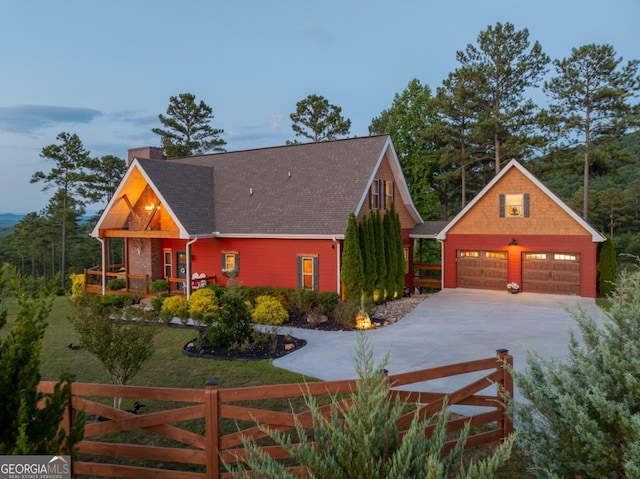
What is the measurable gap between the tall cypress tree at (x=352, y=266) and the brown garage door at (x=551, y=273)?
908 cm

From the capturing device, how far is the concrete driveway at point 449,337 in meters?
10.4

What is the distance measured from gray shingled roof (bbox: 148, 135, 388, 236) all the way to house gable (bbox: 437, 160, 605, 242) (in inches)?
236

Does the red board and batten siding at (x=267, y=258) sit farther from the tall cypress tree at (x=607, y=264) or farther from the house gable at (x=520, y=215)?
the tall cypress tree at (x=607, y=264)

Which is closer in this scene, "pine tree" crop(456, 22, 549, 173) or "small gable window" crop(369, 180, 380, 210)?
"small gable window" crop(369, 180, 380, 210)

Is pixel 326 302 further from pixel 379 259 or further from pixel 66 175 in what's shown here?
pixel 66 175

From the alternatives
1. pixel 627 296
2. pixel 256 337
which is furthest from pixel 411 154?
pixel 627 296

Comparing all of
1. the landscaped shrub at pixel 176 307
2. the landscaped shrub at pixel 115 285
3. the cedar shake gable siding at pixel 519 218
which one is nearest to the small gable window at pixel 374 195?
the cedar shake gable siding at pixel 519 218

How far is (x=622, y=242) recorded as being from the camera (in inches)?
1486

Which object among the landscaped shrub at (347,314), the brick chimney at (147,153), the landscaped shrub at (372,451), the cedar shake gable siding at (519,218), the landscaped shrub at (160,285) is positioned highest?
the brick chimney at (147,153)

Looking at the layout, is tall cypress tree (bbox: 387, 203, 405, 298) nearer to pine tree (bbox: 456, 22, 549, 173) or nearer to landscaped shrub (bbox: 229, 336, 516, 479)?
pine tree (bbox: 456, 22, 549, 173)

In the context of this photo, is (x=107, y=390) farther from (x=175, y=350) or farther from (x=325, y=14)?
(x=325, y=14)

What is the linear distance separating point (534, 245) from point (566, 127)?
14.7 m

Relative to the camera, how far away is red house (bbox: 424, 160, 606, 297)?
20000 millimetres

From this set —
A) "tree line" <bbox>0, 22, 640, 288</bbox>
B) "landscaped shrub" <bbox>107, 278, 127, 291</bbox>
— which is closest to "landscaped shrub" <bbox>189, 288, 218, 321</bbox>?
"landscaped shrub" <bbox>107, 278, 127, 291</bbox>
